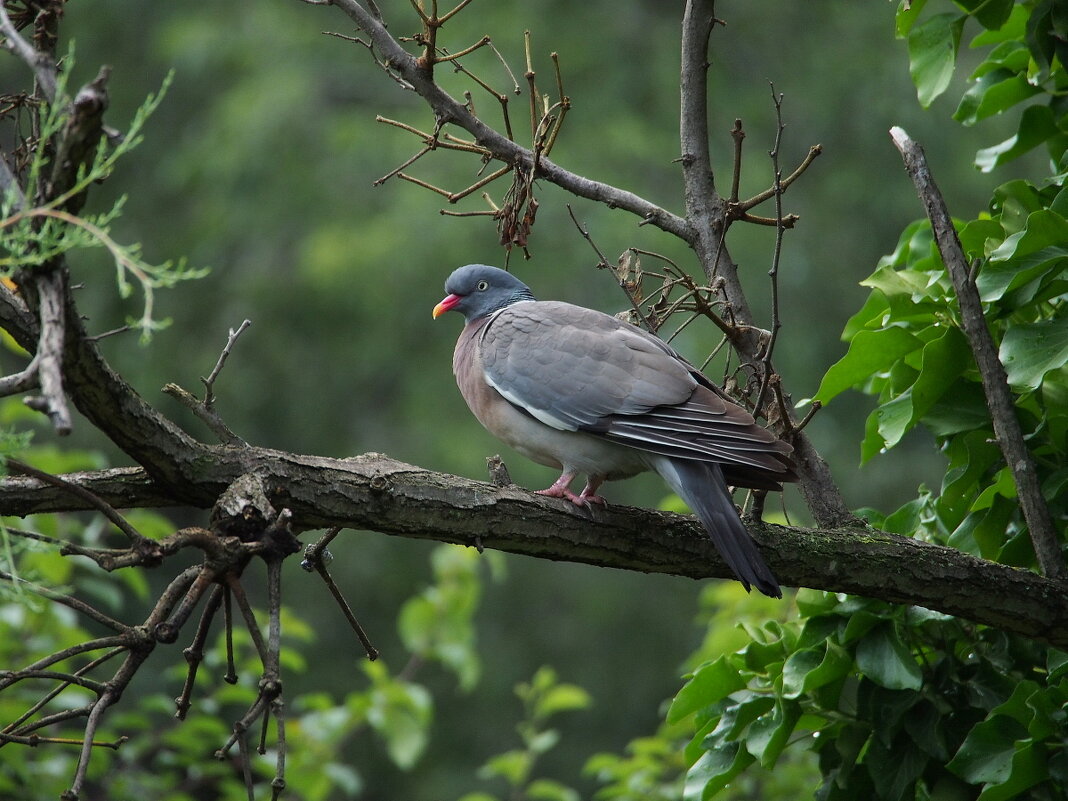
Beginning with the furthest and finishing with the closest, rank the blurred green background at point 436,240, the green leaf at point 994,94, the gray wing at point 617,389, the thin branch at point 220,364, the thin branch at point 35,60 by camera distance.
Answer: the blurred green background at point 436,240
the green leaf at point 994,94
the gray wing at point 617,389
the thin branch at point 220,364
the thin branch at point 35,60

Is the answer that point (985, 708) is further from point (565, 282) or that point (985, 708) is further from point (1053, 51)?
point (565, 282)

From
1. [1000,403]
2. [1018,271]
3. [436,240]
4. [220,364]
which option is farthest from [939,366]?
[436,240]

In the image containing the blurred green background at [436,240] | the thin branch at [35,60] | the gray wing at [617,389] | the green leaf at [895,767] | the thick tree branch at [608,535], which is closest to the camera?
the thin branch at [35,60]

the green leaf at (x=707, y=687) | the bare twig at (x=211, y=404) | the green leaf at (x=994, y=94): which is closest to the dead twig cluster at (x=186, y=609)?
the bare twig at (x=211, y=404)

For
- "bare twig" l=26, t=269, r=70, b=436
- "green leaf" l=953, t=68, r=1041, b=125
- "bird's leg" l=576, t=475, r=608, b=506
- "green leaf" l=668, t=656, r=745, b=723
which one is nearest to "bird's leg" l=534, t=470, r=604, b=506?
"bird's leg" l=576, t=475, r=608, b=506

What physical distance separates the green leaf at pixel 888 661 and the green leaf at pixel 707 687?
11.7 inches

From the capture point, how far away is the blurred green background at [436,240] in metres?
9.98

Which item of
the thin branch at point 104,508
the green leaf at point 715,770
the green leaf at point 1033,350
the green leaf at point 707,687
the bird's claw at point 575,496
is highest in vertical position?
the green leaf at point 1033,350

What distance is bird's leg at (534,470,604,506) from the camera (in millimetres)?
2678

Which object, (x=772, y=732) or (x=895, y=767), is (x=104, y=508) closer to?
(x=772, y=732)

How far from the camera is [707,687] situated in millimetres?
2641

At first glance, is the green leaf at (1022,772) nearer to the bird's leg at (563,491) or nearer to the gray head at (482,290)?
the bird's leg at (563,491)

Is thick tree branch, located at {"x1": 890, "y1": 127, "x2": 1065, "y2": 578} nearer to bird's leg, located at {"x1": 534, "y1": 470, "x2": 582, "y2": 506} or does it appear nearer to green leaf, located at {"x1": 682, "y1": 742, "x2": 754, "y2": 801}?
green leaf, located at {"x1": 682, "y1": 742, "x2": 754, "y2": 801}

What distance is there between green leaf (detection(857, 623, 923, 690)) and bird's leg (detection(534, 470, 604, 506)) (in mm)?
695
